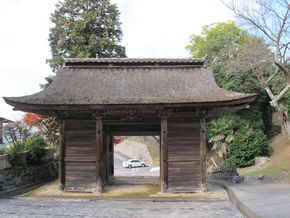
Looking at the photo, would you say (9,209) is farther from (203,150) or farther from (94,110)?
(203,150)

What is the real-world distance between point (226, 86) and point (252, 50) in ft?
20.6

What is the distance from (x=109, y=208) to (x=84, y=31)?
784 inches

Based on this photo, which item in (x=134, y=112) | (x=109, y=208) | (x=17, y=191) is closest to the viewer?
(x=109, y=208)

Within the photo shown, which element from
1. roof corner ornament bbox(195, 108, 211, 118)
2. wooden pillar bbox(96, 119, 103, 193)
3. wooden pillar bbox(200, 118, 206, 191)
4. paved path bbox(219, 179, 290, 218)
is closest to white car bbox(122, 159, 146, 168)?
wooden pillar bbox(96, 119, 103, 193)

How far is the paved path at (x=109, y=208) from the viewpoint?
789cm

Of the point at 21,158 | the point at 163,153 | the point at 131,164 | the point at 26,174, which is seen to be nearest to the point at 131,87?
the point at 163,153

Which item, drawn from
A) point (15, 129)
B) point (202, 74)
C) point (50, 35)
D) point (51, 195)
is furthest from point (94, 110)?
point (50, 35)

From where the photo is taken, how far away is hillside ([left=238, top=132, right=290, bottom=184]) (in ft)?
47.0

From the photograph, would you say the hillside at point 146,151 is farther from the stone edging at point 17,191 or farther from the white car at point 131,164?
the stone edging at point 17,191

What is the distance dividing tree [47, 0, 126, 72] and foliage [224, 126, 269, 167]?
15042mm

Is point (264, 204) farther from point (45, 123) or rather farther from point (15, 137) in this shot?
point (45, 123)

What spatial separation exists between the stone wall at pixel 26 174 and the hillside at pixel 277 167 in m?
13.1

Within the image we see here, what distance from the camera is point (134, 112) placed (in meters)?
10.4

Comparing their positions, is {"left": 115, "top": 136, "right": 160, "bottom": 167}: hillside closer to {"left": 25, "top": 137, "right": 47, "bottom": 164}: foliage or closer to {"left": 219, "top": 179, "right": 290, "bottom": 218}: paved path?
{"left": 25, "top": 137, "right": 47, "bottom": 164}: foliage
